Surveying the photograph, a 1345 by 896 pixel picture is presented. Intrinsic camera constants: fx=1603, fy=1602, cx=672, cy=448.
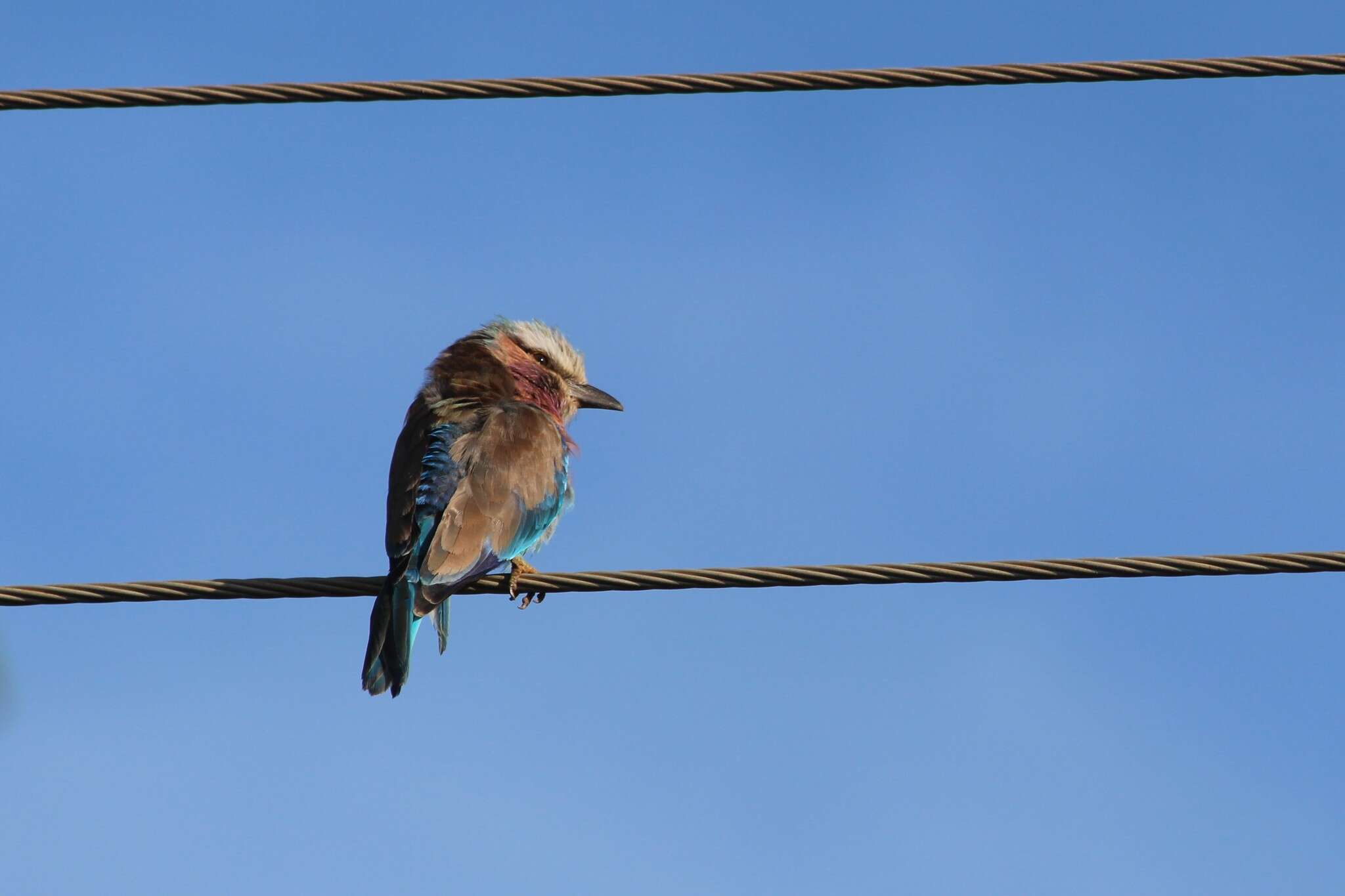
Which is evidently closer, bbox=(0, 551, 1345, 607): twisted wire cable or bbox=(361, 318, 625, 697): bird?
bbox=(0, 551, 1345, 607): twisted wire cable

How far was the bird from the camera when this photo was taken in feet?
23.4

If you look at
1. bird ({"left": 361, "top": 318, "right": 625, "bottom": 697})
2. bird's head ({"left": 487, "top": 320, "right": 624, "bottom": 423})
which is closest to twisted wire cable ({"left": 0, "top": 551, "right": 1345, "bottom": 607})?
bird ({"left": 361, "top": 318, "right": 625, "bottom": 697})

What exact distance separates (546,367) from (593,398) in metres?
0.42

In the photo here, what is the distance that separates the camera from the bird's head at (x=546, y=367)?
9.52m

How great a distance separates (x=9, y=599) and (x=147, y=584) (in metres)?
0.47

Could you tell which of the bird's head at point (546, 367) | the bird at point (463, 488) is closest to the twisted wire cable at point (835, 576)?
the bird at point (463, 488)

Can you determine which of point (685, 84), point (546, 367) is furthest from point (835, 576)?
point (546, 367)

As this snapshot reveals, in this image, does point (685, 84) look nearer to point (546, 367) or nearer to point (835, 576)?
point (835, 576)

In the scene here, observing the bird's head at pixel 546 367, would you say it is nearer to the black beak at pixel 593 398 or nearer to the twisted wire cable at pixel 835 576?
the black beak at pixel 593 398

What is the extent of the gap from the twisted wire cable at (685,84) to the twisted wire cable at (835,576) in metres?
1.73

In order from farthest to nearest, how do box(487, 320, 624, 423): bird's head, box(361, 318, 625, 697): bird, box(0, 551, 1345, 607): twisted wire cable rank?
box(487, 320, 624, 423): bird's head < box(361, 318, 625, 697): bird < box(0, 551, 1345, 607): twisted wire cable

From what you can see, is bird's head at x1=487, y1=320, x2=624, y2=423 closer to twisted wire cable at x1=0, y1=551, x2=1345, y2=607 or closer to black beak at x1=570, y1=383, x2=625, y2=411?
black beak at x1=570, y1=383, x2=625, y2=411

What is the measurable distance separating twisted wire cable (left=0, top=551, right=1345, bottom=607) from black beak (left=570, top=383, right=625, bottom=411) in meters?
4.48

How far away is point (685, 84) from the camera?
18.8 ft
